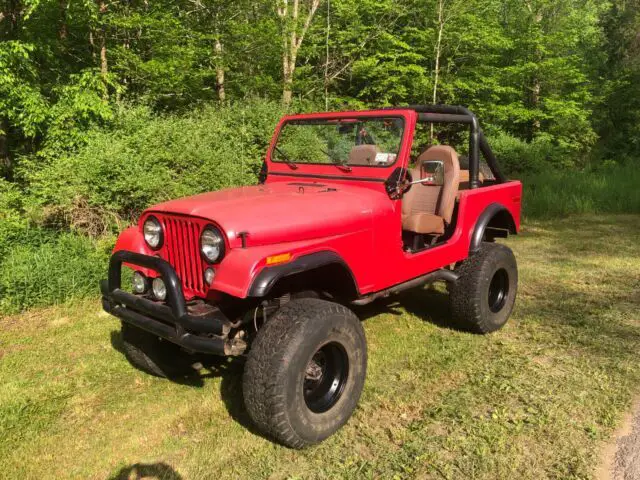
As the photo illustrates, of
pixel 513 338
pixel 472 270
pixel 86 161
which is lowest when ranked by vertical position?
pixel 513 338

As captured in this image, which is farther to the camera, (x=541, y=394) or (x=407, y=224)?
(x=407, y=224)

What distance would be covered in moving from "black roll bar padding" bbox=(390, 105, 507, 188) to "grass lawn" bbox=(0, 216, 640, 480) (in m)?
1.40

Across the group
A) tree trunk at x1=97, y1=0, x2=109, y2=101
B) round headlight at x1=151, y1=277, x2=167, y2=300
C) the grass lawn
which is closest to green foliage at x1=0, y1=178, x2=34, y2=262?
the grass lawn

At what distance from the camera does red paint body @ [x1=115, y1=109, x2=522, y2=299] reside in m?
2.70

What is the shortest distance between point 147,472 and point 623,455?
97.2 inches

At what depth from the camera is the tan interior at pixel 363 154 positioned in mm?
3707

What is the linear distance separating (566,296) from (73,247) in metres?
5.33

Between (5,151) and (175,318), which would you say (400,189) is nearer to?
(175,318)

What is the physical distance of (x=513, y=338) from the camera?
4.16 meters

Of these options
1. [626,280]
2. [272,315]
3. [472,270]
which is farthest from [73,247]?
[626,280]

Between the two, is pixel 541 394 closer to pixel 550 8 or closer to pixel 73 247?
pixel 73 247

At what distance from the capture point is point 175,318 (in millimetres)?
2607

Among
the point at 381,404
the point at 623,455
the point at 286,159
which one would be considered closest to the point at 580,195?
the point at 286,159

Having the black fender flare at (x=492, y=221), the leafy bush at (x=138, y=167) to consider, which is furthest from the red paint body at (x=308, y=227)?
the leafy bush at (x=138, y=167)
